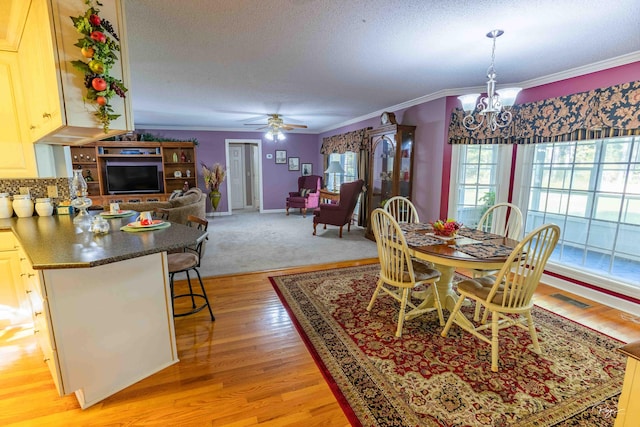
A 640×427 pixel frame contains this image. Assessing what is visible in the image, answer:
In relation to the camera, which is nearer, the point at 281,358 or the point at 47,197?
the point at 281,358

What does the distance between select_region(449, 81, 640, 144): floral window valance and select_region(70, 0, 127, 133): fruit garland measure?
370 centimetres

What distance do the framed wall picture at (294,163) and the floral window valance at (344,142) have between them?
0.79m

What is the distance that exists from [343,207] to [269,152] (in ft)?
12.0

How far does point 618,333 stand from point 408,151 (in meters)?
3.14

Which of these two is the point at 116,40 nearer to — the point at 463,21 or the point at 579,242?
the point at 463,21

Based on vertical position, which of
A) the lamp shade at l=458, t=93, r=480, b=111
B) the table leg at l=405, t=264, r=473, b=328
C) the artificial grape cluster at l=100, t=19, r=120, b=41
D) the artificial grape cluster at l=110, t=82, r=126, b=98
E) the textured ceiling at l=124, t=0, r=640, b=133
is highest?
the textured ceiling at l=124, t=0, r=640, b=133

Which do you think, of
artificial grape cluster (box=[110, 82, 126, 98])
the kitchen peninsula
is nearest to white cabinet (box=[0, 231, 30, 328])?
the kitchen peninsula

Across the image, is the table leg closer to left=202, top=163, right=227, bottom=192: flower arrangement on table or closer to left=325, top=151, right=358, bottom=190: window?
left=325, top=151, right=358, bottom=190: window

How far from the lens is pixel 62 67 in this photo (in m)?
1.64

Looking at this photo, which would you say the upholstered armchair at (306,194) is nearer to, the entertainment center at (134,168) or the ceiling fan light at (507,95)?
the entertainment center at (134,168)

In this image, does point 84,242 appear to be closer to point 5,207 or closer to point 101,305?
point 101,305

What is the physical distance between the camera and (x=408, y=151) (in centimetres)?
470

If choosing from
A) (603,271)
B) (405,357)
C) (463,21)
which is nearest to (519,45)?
(463,21)

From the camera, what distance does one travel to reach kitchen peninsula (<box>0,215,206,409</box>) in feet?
5.10
